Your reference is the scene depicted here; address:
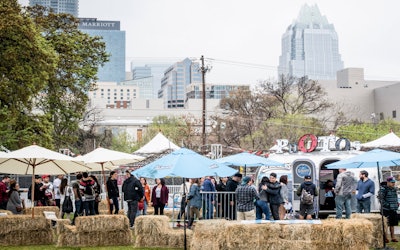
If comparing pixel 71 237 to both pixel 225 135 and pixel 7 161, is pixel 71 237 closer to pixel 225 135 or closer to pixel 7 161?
pixel 7 161

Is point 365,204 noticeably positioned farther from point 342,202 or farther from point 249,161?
point 249,161

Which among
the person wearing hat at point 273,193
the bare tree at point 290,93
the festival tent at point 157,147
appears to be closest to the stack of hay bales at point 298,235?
the person wearing hat at point 273,193

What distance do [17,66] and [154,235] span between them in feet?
52.0

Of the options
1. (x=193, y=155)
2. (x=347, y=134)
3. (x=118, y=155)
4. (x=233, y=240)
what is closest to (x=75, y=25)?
(x=118, y=155)

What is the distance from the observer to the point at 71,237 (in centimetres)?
1553

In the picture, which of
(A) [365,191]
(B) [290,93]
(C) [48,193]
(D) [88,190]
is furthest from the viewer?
(B) [290,93]

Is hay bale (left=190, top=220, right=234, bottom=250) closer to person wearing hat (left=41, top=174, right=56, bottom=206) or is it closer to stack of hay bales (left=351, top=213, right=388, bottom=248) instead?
stack of hay bales (left=351, top=213, right=388, bottom=248)

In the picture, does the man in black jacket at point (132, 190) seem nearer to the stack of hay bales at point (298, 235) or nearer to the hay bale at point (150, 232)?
the hay bale at point (150, 232)

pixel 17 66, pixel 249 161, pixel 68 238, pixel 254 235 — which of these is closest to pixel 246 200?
pixel 254 235

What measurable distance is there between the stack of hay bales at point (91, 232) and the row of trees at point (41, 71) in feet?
46.0

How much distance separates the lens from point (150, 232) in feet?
49.8

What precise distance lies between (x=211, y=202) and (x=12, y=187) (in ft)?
18.6

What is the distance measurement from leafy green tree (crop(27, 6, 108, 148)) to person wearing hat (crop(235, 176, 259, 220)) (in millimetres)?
23124

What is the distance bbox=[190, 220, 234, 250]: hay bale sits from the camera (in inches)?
519
